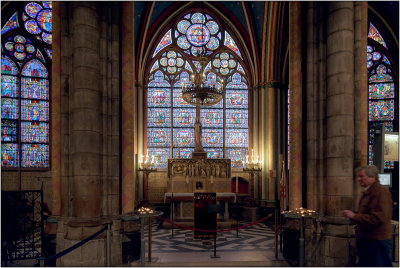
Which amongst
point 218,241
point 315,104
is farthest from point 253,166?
point 315,104

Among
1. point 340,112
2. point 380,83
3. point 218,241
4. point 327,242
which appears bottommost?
point 218,241

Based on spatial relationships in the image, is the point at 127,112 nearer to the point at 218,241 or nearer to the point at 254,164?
the point at 218,241

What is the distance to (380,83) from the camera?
1596cm

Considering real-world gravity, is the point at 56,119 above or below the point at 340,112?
below

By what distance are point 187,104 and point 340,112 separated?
36.5 ft

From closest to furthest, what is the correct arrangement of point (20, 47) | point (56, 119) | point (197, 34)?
point (56, 119) < point (20, 47) < point (197, 34)

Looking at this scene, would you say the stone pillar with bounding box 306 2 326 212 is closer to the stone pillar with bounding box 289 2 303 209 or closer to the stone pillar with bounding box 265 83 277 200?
the stone pillar with bounding box 289 2 303 209

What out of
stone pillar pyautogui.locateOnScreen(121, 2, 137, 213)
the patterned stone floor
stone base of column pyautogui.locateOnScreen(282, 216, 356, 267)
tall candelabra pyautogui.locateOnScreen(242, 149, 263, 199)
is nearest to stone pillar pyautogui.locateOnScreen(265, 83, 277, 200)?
tall candelabra pyautogui.locateOnScreen(242, 149, 263, 199)

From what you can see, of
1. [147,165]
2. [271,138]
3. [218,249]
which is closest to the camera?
[218,249]

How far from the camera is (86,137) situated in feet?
21.7

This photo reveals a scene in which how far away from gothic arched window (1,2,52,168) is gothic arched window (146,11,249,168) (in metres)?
5.01

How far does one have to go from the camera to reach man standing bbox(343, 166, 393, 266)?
13.6ft

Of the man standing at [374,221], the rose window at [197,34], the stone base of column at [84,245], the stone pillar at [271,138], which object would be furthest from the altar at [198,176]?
the man standing at [374,221]

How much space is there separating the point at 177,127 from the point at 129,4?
32.5 ft
